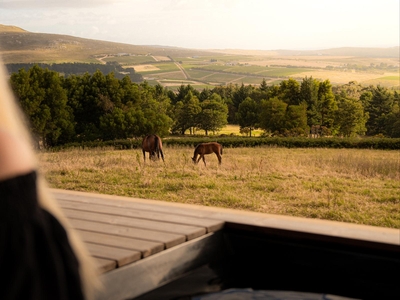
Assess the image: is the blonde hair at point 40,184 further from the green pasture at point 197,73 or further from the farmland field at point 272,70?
the green pasture at point 197,73

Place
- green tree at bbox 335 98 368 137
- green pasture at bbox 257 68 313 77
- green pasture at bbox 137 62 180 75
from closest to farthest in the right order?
green tree at bbox 335 98 368 137, green pasture at bbox 137 62 180 75, green pasture at bbox 257 68 313 77

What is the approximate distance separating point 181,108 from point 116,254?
3768 centimetres

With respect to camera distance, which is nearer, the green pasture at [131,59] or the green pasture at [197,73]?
the green pasture at [131,59]

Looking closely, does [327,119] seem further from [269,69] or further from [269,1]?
[269,69]

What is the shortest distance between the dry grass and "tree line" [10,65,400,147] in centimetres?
1765

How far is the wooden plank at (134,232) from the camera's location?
6.70ft

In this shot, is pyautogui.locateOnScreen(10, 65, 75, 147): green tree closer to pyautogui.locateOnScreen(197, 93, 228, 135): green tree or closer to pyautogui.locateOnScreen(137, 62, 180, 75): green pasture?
pyautogui.locateOnScreen(197, 93, 228, 135): green tree

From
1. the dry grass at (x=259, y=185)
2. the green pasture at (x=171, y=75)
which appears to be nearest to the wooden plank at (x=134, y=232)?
the dry grass at (x=259, y=185)

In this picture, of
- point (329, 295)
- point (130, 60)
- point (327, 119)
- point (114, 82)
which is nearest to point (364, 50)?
point (327, 119)

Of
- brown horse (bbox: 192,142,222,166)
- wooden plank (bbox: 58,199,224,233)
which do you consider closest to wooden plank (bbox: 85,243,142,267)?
wooden plank (bbox: 58,199,224,233)

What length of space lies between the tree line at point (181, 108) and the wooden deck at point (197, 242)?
77.2 feet

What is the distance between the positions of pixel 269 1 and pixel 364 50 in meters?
36.3

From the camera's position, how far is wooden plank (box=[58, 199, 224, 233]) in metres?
2.26

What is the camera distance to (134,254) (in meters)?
1.88
